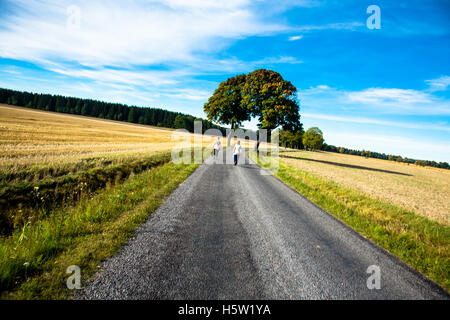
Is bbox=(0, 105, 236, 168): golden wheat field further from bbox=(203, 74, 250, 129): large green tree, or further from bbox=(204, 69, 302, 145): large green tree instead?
bbox=(204, 69, 302, 145): large green tree

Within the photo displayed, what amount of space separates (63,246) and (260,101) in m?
28.8

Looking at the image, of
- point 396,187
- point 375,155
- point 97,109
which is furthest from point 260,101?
point 375,155

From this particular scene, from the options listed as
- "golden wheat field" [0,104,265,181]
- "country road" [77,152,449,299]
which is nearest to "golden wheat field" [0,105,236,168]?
"golden wheat field" [0,104,265,181]

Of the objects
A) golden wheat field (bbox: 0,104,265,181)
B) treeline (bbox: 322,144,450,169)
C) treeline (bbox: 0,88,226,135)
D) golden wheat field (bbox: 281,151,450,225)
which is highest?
treeline (bbox: 0,88,226,135)

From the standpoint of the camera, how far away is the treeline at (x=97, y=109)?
9344cm

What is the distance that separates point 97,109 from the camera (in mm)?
104375

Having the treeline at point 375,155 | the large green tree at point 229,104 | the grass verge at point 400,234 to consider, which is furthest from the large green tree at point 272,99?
the treeline at point 375,155

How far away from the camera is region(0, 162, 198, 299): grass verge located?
2645 mm

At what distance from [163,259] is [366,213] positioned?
764 cm

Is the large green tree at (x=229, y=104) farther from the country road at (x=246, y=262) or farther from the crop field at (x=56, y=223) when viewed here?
the country road at (x=246, y=262)

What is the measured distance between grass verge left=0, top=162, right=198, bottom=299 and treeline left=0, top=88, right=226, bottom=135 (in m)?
101
